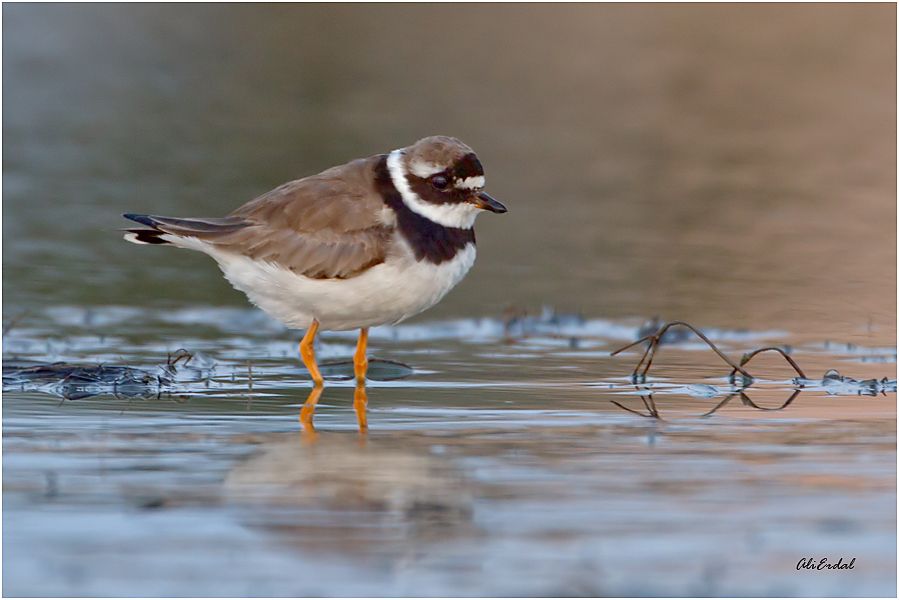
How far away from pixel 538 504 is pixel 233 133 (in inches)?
538

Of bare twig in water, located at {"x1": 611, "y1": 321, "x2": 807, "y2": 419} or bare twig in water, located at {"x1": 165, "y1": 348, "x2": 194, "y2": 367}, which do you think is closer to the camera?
bare twig in water, located at {"x1": 611, "y1": 321, "x2": 807, "y2": 419}

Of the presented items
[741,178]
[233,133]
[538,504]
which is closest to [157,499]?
[538,504]

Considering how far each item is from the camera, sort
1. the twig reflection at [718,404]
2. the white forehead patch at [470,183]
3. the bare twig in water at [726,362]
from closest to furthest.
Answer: the twig reflection at [718,404] → the bare twig in water at [726,362] → the white forehead patch at [470,183]

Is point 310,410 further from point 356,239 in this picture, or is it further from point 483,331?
point 483,331

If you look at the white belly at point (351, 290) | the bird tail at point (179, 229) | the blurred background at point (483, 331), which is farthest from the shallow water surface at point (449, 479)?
the bird tail at point (179, 229)

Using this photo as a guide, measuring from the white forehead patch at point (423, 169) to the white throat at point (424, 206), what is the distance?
0.19 ft

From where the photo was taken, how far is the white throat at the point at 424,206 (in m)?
7.89

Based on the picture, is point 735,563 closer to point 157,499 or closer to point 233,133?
point 157,499

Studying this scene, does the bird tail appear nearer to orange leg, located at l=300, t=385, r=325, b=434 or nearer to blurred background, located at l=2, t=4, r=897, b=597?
blurred background, located at l=2, t=4, r=897, b=597

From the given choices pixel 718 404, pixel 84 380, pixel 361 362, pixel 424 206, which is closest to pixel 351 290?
pixel 361 362

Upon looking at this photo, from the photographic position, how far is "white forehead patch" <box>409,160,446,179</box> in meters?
7.88

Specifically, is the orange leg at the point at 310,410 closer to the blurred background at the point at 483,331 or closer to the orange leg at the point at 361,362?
the blurred background at the point at 483,331
